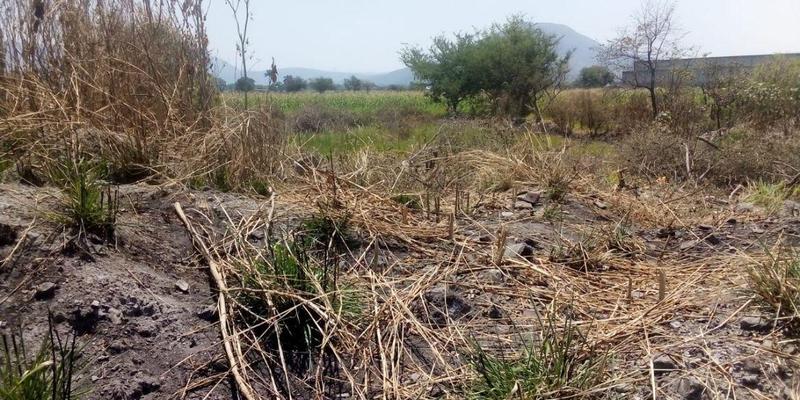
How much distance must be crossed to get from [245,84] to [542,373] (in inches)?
147

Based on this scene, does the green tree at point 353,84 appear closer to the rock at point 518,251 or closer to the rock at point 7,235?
the rock at point 518,251

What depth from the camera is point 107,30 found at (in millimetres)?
4500

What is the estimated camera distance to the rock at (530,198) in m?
4.62

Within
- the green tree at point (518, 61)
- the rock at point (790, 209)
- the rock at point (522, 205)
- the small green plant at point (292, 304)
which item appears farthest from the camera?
the green tree at point (518, 61)

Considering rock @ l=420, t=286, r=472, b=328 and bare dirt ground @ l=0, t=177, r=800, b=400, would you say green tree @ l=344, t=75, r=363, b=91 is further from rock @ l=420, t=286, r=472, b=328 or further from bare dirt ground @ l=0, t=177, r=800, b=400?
rock @ l=420, t=286, r=472, b=328

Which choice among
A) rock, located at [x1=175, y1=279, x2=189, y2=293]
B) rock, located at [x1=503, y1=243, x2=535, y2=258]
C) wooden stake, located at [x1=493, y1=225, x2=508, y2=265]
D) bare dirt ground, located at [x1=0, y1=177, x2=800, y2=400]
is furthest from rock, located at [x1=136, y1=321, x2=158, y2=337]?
rock, located at [x1=503, y1=243, x2=535, y2=258]

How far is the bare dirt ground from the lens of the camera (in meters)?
2.16

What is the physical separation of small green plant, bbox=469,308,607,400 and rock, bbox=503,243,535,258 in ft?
3.78

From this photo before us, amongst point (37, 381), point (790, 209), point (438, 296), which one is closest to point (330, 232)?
point (438, 296)

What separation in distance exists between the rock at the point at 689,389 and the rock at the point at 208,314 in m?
1.68

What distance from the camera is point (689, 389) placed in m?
2.05

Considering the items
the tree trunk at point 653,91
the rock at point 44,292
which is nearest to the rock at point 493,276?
the rock at point 44,292

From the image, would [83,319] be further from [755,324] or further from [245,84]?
[245,84]

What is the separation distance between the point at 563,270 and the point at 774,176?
4743 millimetres
